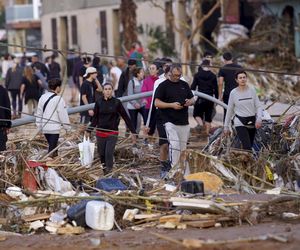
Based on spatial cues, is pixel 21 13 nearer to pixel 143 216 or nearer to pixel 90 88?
pixel 90 88

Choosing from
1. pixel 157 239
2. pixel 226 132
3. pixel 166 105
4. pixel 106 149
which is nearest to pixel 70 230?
pixel 157 239

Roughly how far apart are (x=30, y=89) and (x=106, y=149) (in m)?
12.5

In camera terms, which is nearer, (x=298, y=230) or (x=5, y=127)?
(x=298, y=230)

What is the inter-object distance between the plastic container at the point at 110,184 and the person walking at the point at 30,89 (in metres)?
14.2

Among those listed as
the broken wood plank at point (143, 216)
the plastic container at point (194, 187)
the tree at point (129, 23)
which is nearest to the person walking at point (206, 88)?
the plastic container at point (194, 187)

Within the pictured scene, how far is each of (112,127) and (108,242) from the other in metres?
4.57

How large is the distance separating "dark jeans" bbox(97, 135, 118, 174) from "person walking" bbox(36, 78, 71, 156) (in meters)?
0.67

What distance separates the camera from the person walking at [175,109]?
644 inches

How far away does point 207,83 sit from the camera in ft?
70.6

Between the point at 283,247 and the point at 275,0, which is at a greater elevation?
the point at 275,0

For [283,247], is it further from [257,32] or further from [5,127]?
[257,32]

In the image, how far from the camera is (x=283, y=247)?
36.7ft

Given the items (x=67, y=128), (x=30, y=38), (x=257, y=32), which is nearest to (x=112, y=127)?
(x=67, y=128)

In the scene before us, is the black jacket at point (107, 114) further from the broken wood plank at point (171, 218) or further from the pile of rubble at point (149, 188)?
the broken wood plank at point (171, 218)
